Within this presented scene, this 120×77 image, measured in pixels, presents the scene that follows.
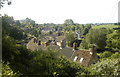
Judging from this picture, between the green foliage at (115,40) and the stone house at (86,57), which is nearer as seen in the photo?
the stone house at (86,57)

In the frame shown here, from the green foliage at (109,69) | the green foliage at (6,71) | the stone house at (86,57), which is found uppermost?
the green foliage at (6,71)

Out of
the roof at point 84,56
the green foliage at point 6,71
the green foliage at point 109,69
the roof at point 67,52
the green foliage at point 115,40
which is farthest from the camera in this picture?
the green foliage at point 115,40

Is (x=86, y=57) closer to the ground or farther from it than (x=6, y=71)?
closer to the ground

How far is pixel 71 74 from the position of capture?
10164mm

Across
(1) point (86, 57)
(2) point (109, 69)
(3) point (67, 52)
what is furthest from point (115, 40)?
(2) point (109, 69)

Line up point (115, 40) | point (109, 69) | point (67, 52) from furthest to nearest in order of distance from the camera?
point (115, 40) < point (67, 52) < point (109, 69)

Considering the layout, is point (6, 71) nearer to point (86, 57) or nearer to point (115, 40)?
point (86, 57)

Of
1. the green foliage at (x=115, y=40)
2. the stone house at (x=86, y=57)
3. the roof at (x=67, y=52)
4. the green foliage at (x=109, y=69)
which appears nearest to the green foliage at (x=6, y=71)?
the green foliage at (x=109, y=69)

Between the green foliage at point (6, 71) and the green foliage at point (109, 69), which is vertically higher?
the green foliage at point (6, 71)

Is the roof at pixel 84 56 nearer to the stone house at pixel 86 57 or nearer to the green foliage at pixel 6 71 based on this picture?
the stone house at pixel 86 57

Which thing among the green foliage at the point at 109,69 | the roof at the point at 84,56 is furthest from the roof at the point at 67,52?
the green foliage at the point at 109,69

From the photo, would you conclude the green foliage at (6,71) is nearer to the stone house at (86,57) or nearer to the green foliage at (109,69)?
the green foliage at (109,69)

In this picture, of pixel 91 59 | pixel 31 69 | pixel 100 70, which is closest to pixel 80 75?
pixel 100 70

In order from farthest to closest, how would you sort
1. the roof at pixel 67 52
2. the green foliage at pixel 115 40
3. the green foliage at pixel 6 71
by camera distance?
the green foliage at pixel 115 40, the roof at pixel 67 52, the green foliage at pixel 6 71
